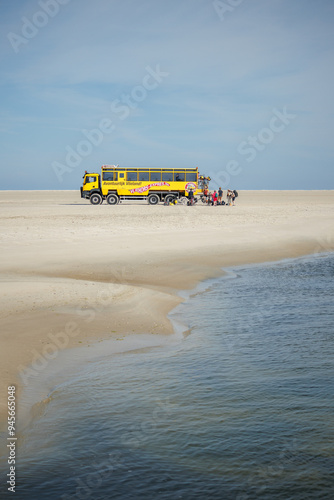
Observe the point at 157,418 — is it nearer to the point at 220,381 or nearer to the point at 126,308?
the point at 220,381

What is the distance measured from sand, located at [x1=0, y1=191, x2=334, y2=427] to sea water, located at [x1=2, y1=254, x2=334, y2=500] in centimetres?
100

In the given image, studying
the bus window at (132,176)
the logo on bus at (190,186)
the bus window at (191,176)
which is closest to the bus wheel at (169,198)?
the logo on bus at (190,186)

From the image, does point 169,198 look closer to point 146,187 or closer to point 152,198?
point 152,198

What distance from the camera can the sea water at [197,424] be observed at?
469 cm

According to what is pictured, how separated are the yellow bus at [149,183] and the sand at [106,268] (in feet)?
63.2

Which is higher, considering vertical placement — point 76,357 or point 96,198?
point 96,198

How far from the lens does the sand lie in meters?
8.78

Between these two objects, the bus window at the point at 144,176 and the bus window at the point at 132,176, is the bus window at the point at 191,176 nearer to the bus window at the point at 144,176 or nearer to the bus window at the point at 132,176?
the bus window at the point at 144,176

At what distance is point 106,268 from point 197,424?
33.4 ft

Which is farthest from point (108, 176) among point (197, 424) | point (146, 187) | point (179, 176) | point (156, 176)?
point (197, 424)

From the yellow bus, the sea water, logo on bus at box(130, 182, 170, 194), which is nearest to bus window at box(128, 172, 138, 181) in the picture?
the yellow bus

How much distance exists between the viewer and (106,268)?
1565 centimetres

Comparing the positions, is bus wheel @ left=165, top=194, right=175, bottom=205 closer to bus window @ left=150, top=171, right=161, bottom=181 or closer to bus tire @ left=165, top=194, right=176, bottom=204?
bus tire @ left=165, top=194, right=176, bottom=204

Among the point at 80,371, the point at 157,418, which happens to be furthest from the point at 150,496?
the point at 80,371
